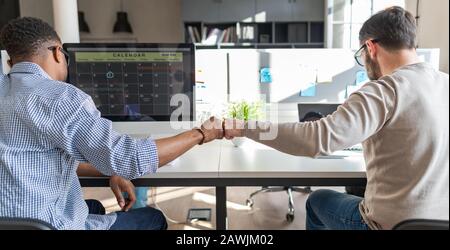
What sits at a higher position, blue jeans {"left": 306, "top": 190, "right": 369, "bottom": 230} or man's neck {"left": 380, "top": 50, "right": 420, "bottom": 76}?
man's neck {"left": 380, "top": 50, "right": 420, "bottom": 76}

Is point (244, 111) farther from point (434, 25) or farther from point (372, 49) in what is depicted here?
point (434, 25)

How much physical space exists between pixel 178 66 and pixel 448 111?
75 centimetres

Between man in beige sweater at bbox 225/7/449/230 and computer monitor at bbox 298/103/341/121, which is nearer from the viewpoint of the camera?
man in beige sweater at bbox 225/7/449/230

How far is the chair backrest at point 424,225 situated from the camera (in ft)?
1.86

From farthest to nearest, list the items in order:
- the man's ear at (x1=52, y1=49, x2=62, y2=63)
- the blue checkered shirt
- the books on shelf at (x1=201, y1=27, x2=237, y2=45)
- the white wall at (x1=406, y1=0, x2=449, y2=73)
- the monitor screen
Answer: the books on shelf at (x1=201, y1=27, x2=237, y2=45) → the monitor screen → the man's ear at (x1=52, y1=49, x2=62, y2=63) → the blue checkered shirt → the white wall at (x1=406, y1=0, x2=449, y2=73)

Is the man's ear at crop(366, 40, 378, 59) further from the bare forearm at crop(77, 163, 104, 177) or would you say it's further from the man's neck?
the bare forearm at crop(77, 163, 104, 177)

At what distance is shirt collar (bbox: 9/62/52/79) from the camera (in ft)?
2.35

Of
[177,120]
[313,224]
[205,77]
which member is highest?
[205,77]

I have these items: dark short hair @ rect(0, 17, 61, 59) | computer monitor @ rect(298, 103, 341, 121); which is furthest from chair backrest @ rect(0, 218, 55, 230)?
computer monitor @ rect(298, 103, 341, 121)

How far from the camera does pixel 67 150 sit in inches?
26.0

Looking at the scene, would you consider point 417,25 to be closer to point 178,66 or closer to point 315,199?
point 315,199

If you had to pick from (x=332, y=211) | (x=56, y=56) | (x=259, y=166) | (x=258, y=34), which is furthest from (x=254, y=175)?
(x=258, y=34)

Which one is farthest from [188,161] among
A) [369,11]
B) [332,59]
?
[332,59]

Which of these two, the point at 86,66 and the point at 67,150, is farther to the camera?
the point at 86,66
